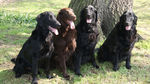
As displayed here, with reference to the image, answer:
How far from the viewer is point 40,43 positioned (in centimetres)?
391

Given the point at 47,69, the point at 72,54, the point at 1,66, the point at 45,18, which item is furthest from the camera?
the point at 1,66

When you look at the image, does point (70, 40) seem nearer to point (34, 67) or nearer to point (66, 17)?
point (66, 17)

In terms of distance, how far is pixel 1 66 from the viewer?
16.5 ft

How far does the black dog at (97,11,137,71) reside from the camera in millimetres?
4535

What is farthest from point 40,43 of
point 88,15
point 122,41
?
point 122,41

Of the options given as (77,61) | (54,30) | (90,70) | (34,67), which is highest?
(54,30)

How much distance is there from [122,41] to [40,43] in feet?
6.84

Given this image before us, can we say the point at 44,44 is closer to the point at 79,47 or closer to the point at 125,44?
the point at 79,47

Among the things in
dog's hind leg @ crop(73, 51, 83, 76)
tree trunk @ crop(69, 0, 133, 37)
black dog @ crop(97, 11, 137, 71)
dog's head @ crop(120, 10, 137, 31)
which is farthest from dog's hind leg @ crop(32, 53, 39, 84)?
tree trunk @ crop(69, 0, 133, 37)

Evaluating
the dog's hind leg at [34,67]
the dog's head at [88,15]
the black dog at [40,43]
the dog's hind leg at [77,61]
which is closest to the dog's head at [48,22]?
the black dog at [40,43]

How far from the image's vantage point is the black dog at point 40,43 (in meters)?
3.79

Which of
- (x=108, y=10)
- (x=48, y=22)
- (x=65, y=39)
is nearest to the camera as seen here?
(x=48, y=22)

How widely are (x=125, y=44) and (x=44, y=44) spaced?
2061 mm

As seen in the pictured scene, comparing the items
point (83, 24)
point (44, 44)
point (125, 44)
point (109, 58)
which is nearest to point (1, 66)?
point (44, 44)
